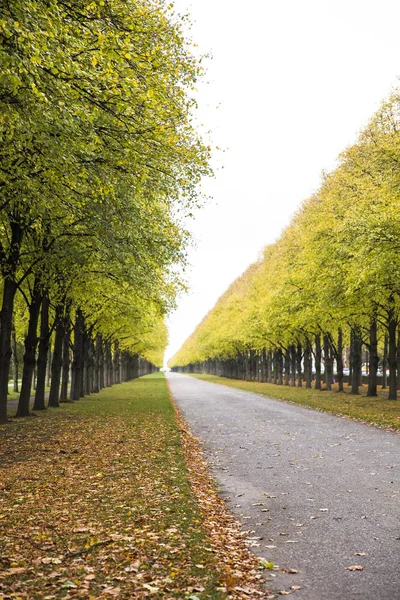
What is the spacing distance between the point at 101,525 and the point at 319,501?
11.0ft

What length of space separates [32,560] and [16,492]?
3.20m

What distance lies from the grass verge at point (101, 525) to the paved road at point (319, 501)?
2.64ft

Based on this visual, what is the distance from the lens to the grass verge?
4.94 m

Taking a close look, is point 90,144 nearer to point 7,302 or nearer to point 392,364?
point 7,302

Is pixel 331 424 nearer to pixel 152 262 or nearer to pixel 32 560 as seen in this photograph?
pixel 152 262

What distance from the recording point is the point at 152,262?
651 inches

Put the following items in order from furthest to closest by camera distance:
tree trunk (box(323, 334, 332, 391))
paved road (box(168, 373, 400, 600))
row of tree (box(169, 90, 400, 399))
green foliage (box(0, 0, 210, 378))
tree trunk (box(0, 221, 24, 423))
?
tree trunk (box(323, 334, 332, 391)) → row of tree (box(169, 90, 400, 399)) → tree trunk (box(0, 221, 24, 423)) → green foliage (box(0, 0, 210, 378)) → paved road (box(168, 373, 400, 600))

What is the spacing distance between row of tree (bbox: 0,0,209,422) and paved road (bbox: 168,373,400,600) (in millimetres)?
6212

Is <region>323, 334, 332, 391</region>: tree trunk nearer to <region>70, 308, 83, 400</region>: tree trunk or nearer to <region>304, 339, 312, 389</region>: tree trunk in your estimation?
<region>304, 339, 312, 389</region>: tree trunk

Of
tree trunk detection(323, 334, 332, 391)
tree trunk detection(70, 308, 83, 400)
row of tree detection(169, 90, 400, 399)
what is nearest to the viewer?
row of tree detection(169, 90, 400, 399)

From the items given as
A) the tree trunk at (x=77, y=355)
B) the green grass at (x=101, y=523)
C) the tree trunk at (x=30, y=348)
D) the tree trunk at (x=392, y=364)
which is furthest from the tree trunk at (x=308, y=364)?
the green grass at (x=101, y=523)

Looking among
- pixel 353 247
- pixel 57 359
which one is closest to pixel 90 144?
pixel 353 247

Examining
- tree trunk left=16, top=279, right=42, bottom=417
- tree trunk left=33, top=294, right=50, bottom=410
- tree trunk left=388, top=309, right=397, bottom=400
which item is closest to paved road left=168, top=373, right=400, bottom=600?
tree trunk left=16, top=279, right=42, bottom=417

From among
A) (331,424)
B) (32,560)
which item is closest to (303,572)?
(32,560)
